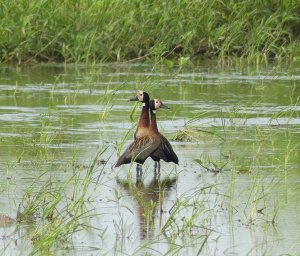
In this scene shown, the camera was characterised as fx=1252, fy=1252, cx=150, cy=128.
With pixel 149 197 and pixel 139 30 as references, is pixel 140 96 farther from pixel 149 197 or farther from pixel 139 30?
pixel 139 30

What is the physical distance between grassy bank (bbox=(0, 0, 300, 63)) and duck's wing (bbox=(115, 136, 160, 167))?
5.93m

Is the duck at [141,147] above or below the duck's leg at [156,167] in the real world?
above

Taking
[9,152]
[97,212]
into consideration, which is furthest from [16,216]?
[9,152]

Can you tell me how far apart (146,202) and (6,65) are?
7.67m

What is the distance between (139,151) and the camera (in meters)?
9.13

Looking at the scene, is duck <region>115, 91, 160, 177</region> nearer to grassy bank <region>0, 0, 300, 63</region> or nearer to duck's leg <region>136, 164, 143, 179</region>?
duck's leg <region>136, 164, 143, 179</region>

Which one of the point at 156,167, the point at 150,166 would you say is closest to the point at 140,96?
the point at 150,166

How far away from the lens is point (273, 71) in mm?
15039

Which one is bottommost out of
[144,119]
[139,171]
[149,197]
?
[149,197]

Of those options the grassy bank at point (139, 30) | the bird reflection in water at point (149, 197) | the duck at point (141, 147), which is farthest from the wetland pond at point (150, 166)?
the grassy bank at point (139, 30)

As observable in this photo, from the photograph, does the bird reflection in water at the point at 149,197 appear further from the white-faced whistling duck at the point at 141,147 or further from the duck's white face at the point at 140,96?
the duck's white face at the point at 140,96

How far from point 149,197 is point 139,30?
7491 millimetres

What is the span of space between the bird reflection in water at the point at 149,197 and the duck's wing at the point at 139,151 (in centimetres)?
16

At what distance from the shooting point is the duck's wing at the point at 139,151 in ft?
29.9
